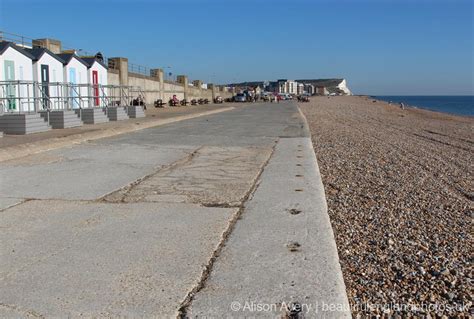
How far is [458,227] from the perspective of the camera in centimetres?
595

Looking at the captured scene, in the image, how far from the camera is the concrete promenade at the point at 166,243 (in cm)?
327

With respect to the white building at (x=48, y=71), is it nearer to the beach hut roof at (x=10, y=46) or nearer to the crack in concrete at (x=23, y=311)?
the beach hut roof at (x=10, y=46)

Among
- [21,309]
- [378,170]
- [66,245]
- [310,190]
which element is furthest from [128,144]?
[21,309]

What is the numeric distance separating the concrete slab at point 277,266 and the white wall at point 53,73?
16.4 meters

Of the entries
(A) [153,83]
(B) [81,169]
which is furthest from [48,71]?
(A) [153,83]

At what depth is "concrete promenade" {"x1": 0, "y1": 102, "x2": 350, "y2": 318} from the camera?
3270 millimetres

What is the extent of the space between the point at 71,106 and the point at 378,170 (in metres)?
15.2

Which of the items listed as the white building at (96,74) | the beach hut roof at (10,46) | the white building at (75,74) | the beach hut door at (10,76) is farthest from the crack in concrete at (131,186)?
the white building at (96,74)

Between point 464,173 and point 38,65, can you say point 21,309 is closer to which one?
point 464,173

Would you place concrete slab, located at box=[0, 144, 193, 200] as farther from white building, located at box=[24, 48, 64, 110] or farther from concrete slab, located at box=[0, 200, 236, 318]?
white building, located at box=[24, 48, 64, 110]

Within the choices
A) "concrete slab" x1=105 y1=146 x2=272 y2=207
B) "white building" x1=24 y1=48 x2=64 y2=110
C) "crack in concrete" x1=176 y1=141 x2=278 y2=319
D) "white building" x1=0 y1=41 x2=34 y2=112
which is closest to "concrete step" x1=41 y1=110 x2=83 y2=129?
"white building" x1=0 y1=41 x2=34 y2=112

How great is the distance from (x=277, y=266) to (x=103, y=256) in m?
1.38

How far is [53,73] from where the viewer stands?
2220cm

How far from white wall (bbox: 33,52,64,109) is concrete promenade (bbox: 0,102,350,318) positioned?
12962 mm
